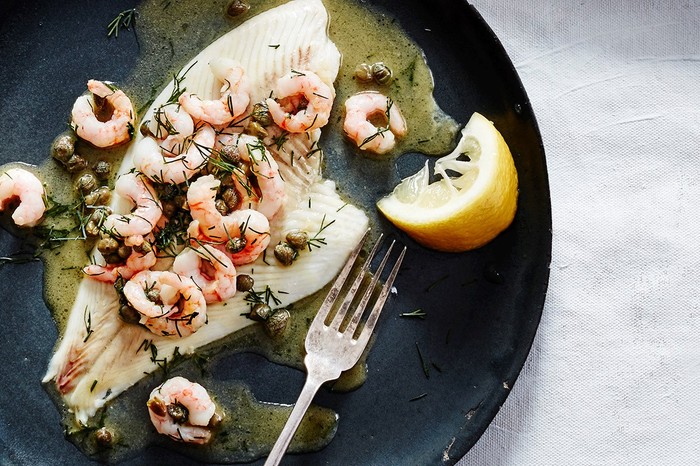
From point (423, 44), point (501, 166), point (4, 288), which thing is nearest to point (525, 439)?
point (501, 166)

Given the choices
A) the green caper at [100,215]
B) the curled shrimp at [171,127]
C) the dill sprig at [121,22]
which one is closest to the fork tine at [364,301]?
the curled shrimp at [171,127]

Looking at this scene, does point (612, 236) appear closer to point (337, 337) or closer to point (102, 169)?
point (337, 337)

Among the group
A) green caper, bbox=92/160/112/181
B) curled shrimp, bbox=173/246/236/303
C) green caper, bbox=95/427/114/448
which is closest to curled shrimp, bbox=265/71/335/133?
curled shrimp, bbox=173/246/236/303

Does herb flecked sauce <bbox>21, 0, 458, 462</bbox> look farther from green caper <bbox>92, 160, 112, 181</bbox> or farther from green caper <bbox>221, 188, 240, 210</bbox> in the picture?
green caper <bbox>221, 188, 240, 210</bbox>

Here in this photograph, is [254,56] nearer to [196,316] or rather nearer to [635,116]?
[196,316]

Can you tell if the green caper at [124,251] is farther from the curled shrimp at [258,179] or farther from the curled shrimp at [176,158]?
the curled shrimp at [258,179]

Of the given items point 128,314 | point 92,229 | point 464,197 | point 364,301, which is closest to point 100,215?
point 92,229
